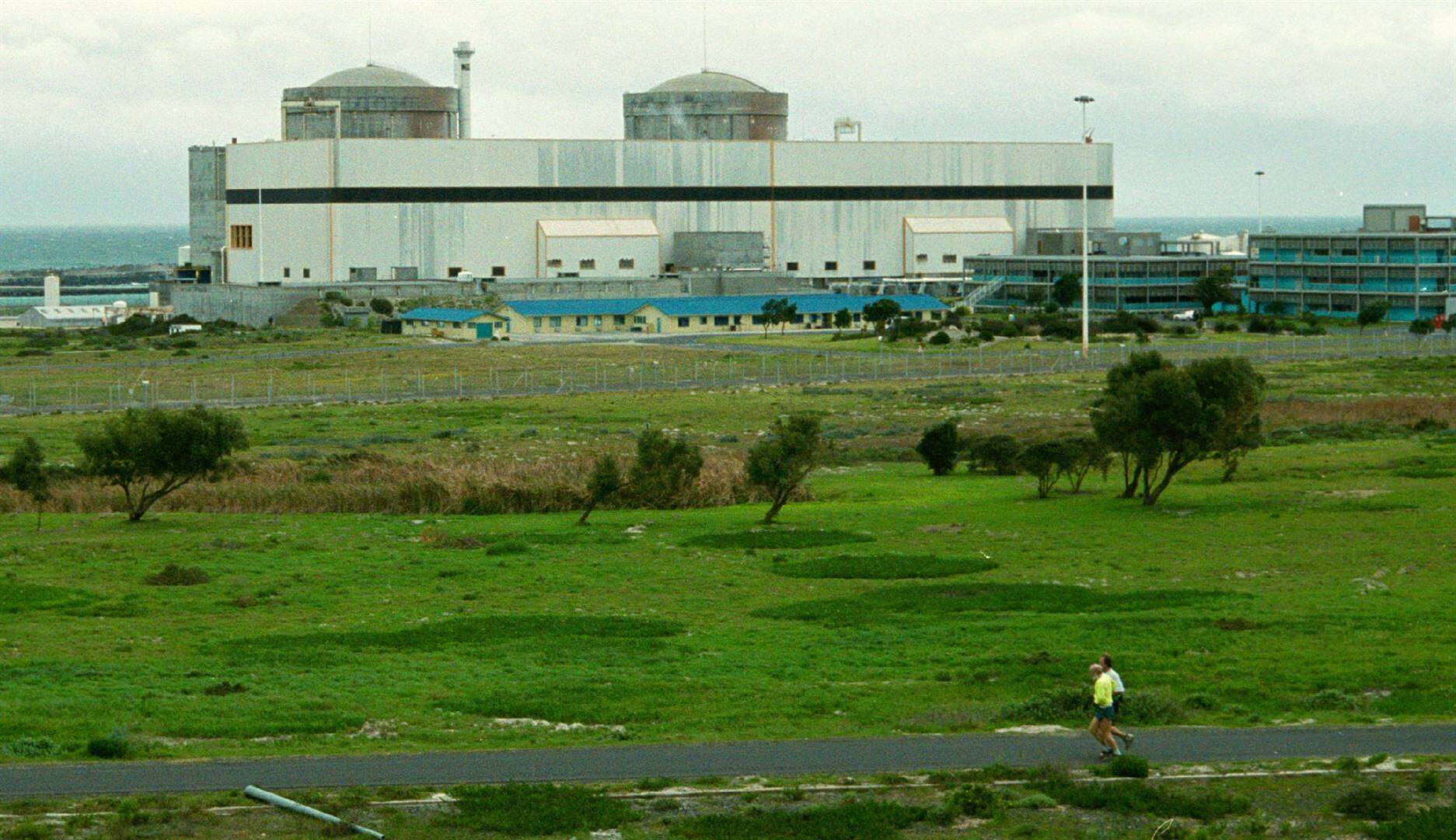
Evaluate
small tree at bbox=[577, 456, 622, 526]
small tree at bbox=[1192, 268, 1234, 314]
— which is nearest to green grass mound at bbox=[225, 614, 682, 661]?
small tree at bbox=[577, 456, 622, 526]

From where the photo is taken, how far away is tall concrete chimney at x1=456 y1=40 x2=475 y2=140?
145 meters

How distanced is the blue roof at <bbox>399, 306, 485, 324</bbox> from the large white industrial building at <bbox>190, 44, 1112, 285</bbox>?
13.2m

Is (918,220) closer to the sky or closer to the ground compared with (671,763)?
closer to the sky

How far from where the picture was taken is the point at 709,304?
4884 inches

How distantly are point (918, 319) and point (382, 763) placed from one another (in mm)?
98075

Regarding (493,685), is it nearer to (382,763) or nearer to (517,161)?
(382,763)

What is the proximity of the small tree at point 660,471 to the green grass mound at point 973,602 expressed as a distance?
42.8 ft

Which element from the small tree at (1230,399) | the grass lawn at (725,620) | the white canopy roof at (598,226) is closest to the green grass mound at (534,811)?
the grass lawn at (725,620)

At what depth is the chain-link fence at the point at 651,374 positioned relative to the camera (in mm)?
77688

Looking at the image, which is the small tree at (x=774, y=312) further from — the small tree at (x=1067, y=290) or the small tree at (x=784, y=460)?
the small tree at (x=784, y=460)

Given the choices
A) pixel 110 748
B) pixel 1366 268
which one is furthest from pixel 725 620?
pixel 1366 268

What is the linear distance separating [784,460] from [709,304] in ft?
258

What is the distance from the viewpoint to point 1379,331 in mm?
116000

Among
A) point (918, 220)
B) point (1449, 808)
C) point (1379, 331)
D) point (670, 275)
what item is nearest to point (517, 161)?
point (670, 275)
